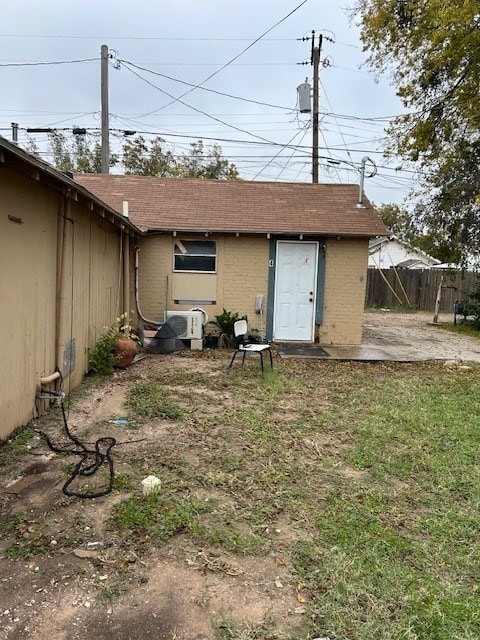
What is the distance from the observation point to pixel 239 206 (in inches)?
399

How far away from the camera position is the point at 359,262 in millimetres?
9555

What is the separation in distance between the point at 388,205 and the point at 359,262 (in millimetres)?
37723

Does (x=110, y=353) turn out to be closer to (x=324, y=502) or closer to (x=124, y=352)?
(x=124, y=352)

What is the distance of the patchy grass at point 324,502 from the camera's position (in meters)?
2.09

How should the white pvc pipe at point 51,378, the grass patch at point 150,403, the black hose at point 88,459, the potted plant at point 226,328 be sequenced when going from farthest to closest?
the potted plant at point 226,328, the grass patch at point 150,403, the white pvc pipe at point 51,378, the black hose at point 88,459

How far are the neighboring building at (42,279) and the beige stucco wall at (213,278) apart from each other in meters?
2.87

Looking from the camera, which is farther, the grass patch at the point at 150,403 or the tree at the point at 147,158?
the tree at the point at 147,158

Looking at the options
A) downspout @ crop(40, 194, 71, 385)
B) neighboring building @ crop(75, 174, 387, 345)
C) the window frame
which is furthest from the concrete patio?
downspout @ crop(40, 194, 71, 385)

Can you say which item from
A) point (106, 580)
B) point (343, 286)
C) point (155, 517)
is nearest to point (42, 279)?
point (155, 517)

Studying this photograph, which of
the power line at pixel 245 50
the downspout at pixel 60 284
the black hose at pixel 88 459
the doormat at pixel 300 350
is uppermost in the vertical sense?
the power line at pixel 245 50

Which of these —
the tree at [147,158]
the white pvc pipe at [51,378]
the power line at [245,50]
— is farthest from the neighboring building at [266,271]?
the tree at [147,158]

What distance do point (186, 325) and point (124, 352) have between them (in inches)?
84.4

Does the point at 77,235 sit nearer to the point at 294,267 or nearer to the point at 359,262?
the point at 294,267

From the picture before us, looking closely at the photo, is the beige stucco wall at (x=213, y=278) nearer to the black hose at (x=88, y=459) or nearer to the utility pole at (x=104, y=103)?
the utility pole at (x=104, y=103)
